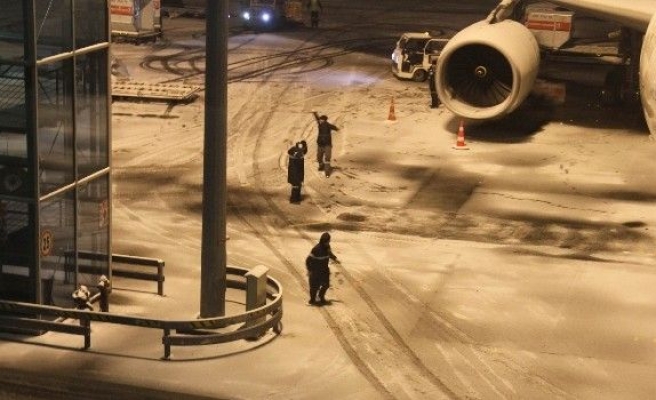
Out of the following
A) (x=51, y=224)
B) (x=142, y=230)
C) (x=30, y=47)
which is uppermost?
(x=30, y=47)

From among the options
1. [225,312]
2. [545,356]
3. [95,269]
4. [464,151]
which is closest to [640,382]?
[545,356]

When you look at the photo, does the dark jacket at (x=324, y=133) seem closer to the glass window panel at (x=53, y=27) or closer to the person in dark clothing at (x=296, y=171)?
the person in dark clothing at (x=296, y=171)

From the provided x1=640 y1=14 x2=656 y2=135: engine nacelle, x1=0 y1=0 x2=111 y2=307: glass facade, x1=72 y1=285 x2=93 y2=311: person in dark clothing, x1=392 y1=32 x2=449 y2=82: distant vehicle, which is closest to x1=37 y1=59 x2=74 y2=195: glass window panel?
x1=0 y1=0 x2=111 y2=307: glass facade

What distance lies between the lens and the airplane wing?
105 feet

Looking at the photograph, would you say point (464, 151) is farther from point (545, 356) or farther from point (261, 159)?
point (545, 356)

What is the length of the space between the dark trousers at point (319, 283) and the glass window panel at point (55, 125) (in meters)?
4.55

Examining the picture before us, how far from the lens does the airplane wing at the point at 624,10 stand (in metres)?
32.0

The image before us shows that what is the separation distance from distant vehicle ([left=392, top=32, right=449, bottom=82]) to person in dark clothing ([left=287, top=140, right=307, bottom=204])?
15.6 metres

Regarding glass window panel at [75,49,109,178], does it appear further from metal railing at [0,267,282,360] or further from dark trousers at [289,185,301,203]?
dark trousers at [289,185,301,203]

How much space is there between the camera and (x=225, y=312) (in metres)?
22.8

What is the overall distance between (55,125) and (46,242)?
194 centimetres

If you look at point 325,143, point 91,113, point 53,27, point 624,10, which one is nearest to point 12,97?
point 53,27

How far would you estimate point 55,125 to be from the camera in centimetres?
2186

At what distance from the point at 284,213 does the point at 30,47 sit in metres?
10.3
